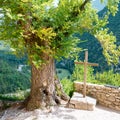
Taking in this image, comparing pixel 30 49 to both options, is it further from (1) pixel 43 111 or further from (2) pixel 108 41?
(2) pixel 108 41

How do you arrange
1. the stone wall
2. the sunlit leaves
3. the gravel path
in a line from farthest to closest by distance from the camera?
the stone wall
the sunlit leaves
the gravel path

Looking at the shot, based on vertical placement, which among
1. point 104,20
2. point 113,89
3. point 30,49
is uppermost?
point 104,20

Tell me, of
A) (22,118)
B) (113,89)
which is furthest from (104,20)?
(22,118)

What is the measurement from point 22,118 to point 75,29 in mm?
2919

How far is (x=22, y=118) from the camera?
668cm

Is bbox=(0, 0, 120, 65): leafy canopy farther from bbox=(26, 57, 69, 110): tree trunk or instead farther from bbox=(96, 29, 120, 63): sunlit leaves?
bbox=(26, 57, 69, 110): tree trunk

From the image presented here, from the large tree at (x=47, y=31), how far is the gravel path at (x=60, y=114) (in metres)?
0.35

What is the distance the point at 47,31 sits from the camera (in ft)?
20.5

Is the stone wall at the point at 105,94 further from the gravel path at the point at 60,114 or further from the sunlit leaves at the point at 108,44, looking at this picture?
the sunlit leaves at the point at 108,44

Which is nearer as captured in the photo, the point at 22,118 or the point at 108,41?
the point at 22,118

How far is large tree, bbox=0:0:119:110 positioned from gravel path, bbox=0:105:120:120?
0.35 metres

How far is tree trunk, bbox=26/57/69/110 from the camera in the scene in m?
7.30

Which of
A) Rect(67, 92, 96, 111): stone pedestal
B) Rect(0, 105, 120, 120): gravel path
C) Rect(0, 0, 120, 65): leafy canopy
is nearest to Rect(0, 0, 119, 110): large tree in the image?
Rect(0, 0, 120, 65): leafy canopy

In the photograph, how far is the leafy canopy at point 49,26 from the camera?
618 cm
